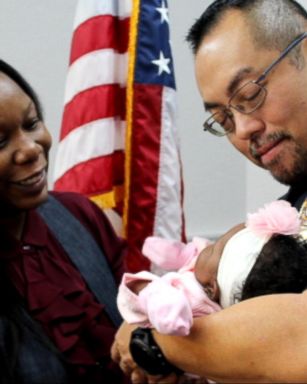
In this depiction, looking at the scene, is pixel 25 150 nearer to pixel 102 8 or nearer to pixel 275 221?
pixel 275 221

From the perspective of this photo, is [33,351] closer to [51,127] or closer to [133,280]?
[133,280]

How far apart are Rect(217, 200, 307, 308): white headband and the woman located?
1.48ft

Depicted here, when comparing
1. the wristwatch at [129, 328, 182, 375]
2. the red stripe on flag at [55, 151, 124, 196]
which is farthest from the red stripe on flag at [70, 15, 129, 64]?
the wristwatch at [129, 328, 182, 375]

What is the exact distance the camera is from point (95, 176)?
2332 millimetres

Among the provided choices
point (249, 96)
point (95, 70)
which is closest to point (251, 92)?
point (249, 96)

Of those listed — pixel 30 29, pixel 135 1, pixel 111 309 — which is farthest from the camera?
pixel 30 29

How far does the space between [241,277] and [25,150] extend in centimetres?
68

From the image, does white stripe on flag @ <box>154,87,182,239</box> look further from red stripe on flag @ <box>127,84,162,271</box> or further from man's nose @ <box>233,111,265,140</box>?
man's nose @ <box>233,111,265,140</box>

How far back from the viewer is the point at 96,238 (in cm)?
164

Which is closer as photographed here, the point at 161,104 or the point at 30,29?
the point at 161,104

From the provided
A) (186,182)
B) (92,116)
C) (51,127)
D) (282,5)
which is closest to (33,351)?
(282,5)

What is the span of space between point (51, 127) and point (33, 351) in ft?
5.58

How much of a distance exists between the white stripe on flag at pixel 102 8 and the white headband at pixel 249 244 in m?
1.49

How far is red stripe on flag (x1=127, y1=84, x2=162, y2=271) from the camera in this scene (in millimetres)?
2318
